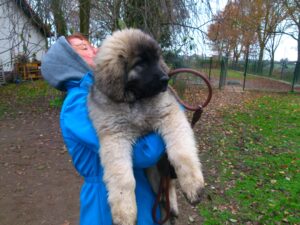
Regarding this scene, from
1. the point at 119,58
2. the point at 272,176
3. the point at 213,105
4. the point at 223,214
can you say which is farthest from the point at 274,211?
the point at 213,105

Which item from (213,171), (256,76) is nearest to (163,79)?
(213,171)

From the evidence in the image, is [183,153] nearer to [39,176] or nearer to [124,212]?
[124,212]

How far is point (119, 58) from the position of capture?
1.98m

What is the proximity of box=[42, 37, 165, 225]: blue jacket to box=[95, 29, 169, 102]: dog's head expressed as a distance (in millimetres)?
250

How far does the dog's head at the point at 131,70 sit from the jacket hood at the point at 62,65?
0.27 m

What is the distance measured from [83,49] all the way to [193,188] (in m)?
1.34

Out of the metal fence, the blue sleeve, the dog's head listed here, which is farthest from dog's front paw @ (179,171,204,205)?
the metal fence

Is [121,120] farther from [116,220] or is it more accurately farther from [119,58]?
[116,220]

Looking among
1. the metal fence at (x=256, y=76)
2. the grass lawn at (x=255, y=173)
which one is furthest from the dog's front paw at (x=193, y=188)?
the metal fence at (x=256, y=76)

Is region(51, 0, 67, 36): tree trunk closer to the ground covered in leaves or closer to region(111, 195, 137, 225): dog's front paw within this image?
the ground covered in leaves

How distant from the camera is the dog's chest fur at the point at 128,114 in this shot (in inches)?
79.5

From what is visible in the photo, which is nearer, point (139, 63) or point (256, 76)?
point (139, 63)

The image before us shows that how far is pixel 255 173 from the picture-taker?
567cm

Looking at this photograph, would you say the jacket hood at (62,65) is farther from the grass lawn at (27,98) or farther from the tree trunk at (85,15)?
the grass lawn at (27,98)
